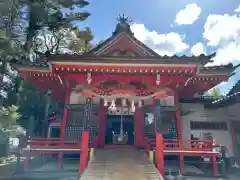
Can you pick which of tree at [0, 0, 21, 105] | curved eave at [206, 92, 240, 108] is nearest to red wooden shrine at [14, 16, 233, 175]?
curved eave at [206, 92, 240, 108]

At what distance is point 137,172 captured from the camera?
8906mm

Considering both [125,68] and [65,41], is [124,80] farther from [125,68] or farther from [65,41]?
[65,41]

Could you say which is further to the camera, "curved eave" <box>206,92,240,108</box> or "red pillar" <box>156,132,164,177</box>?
"curved eave" <box>206,92,240,108</box>

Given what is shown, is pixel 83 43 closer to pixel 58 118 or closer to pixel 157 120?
pixel 58 118

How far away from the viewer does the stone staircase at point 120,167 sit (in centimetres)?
849

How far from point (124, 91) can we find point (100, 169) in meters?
3.90

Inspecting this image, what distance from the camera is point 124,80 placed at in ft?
35.9

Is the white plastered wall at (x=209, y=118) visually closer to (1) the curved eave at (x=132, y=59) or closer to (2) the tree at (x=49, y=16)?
(1) the curved eave at (x=132, y=59)

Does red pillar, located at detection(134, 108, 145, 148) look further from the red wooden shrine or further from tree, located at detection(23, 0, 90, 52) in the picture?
tree, located at detection(23, 0, 90, 52)

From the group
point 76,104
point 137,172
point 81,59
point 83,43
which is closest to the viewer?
point 137,172

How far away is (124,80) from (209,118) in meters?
7.99

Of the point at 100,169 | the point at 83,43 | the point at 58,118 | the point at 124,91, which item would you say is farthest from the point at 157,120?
the point at 83,43

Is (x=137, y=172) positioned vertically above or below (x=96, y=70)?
below

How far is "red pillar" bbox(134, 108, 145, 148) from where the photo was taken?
43.1ft
